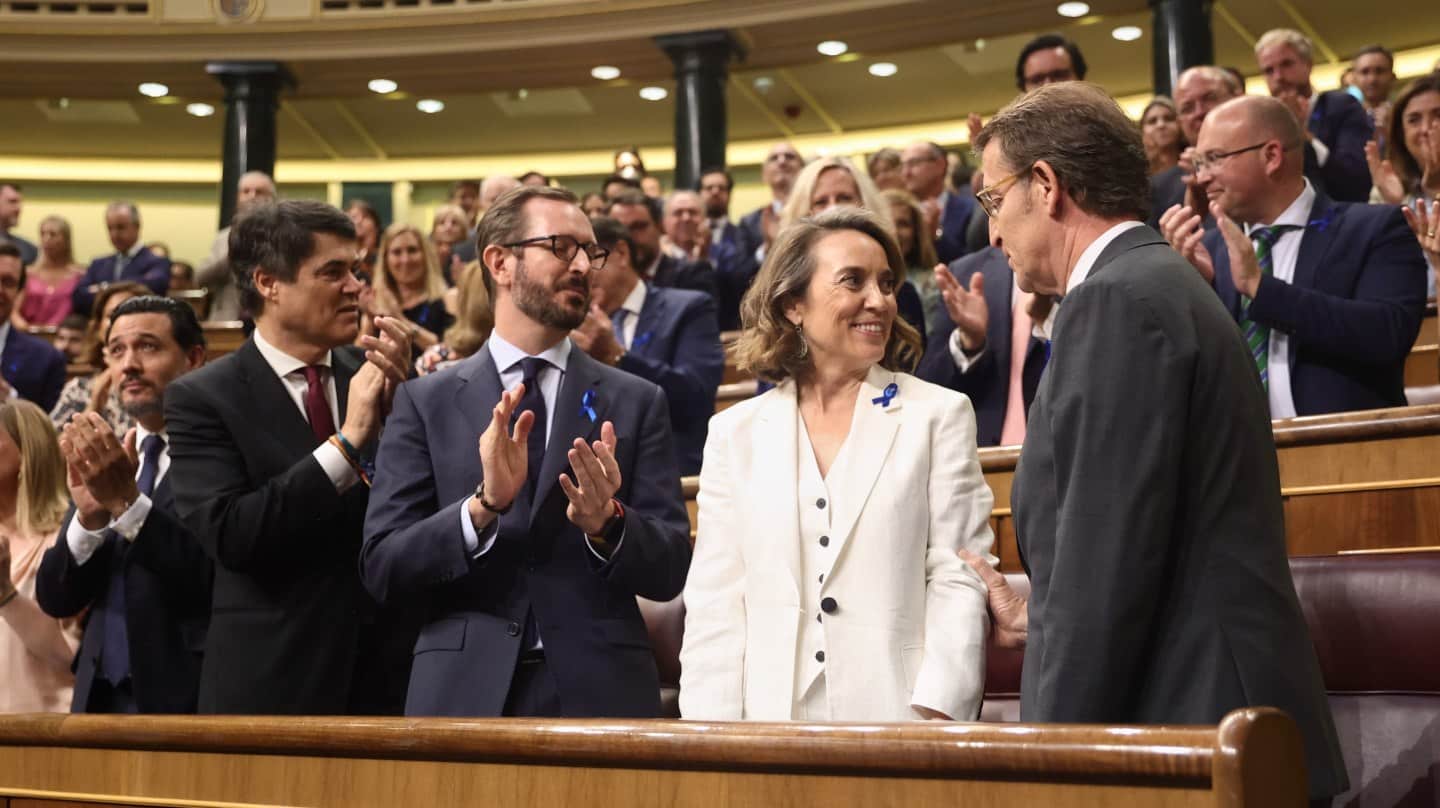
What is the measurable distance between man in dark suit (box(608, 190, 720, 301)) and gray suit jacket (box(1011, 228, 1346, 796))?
3181mm

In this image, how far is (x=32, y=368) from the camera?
5113mm

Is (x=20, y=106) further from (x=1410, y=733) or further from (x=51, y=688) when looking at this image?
(x=1410, y=733)

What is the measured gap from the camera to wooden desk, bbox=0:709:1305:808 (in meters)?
1.17

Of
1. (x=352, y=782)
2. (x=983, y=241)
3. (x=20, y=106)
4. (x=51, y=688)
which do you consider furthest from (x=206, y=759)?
(x=20, y=106)

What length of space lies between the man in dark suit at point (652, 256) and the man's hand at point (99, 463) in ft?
7.26

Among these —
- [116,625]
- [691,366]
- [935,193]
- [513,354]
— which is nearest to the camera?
[513,354]

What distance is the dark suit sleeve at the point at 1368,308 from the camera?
2.86 meters

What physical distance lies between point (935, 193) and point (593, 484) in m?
3.74

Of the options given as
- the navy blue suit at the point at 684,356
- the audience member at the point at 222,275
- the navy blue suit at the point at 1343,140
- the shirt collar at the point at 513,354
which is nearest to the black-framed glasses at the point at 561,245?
the shirt collar at the point at 513,354

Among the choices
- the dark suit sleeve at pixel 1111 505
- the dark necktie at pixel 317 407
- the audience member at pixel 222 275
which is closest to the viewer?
the dark suit sleeve at pixel 1111 505

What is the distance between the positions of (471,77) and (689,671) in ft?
→ 26.3

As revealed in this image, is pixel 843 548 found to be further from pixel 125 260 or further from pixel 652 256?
pixel 125 260

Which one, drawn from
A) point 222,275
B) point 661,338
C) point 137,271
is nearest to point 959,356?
point 661,338

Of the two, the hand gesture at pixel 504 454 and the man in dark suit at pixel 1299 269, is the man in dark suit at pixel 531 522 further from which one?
the man in dark suit at pixel 1299 269
